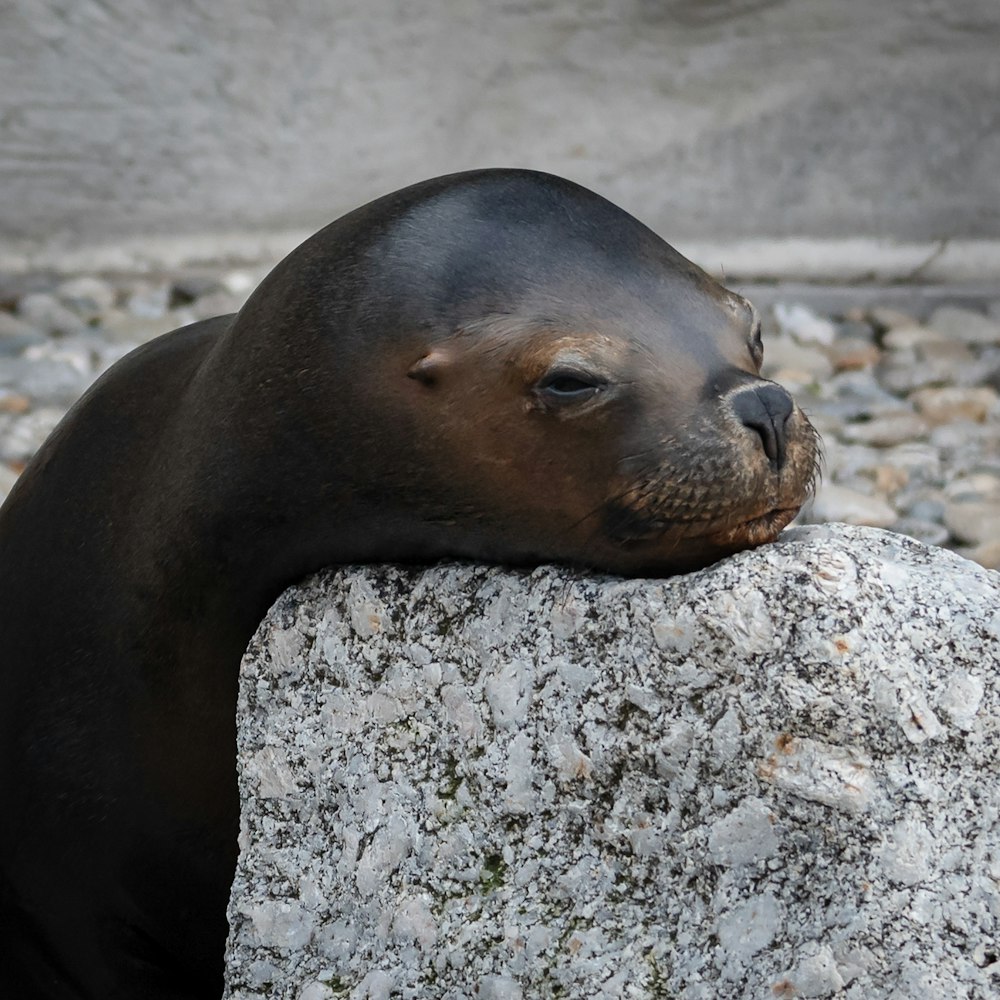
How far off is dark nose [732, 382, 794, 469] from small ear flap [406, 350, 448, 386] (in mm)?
389

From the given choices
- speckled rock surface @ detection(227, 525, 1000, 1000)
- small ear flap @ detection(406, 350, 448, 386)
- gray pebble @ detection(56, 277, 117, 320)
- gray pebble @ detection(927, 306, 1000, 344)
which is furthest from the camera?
gray pebble @ detection(56, 277, 117, 320)

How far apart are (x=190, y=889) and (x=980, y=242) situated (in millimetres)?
5285

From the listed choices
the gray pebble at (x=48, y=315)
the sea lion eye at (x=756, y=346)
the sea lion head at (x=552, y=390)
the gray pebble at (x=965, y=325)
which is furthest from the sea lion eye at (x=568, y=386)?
the gray pebble at (x=48, y=315)

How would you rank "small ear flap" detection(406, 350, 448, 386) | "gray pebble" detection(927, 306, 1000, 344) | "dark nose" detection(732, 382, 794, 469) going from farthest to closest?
"gray pebble" detection(927, 306, 1000, 344), "small ear flap" detection(406, 350, 448, 386), "dark nose" detection(732, 382, 794, 469)

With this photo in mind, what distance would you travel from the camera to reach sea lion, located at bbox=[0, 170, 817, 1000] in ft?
7.08

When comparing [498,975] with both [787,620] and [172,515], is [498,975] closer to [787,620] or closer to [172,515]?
[787,620]

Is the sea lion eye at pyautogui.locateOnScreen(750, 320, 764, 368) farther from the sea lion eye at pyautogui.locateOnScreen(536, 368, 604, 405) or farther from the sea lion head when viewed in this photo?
the sea lion eye at pyautogui.locateOnScreen(536, 368, 604, 405)

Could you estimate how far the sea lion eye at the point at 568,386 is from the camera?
84.6 inches

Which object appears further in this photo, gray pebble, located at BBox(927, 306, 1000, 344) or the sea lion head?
gray pebble, located at BBox(927, 306, 1000, 344)

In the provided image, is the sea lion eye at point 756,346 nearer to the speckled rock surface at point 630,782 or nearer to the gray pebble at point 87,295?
the speckled rock surface at point 630,782

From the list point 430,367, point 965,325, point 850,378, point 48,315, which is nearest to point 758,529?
point 430,367

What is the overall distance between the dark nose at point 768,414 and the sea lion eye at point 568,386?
182 millimetres

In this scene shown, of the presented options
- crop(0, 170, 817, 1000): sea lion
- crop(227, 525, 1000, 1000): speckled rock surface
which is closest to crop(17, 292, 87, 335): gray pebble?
crop(0, 170, 817, 1000): sea lion

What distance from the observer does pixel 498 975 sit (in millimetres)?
2168
